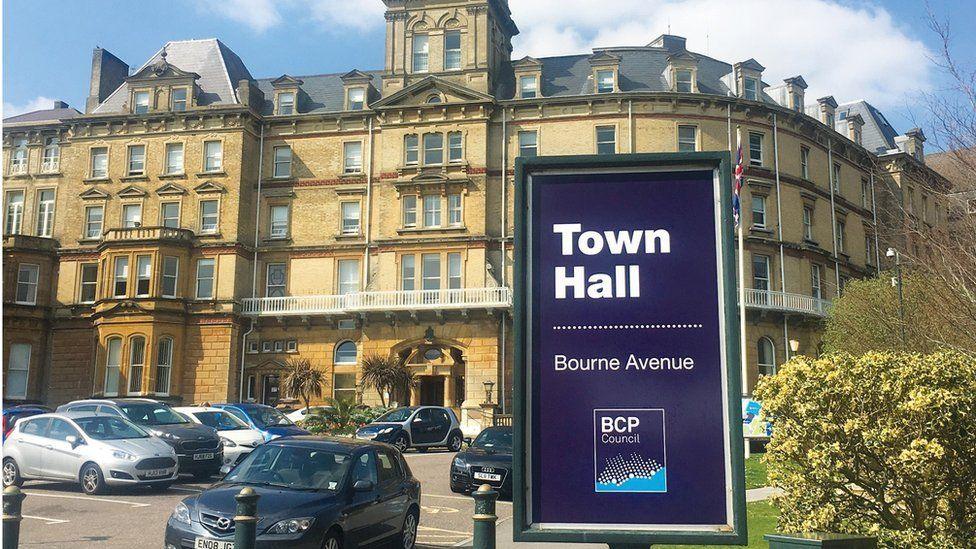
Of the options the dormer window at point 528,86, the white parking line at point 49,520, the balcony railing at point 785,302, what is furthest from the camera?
the dormer window at point 528,86

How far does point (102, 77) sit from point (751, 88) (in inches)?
1429

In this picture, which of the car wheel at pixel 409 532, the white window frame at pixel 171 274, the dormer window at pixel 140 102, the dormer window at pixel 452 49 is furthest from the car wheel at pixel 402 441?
the dormer window at pixel 140 102

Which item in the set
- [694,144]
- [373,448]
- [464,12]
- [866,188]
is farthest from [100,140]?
[866,188]

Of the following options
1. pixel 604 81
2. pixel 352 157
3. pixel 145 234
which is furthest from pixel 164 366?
pixel 604 81

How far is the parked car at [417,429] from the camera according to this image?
86.8 ft

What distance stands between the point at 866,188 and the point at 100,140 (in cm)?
4371

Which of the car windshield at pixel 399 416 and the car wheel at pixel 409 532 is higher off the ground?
the car windshield at pixel 399 416

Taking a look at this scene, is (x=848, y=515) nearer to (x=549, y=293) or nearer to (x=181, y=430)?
(x=549, y=293)

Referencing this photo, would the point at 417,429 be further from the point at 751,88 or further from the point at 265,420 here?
the point at 751,88

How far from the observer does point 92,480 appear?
16328 mm

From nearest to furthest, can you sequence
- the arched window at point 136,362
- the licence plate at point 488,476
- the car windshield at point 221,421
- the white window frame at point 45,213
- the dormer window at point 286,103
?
the licence plate at point 488,476
the car windshield at point 221,421
the arched window at point 136,362
the dormer window at point 286,103
the white window frame at point 45,213

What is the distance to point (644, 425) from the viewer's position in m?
5.02

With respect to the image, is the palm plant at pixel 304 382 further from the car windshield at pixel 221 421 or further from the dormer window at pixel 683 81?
the dormer window at pixel 683 81

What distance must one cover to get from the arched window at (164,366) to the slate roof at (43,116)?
54.9 ft
